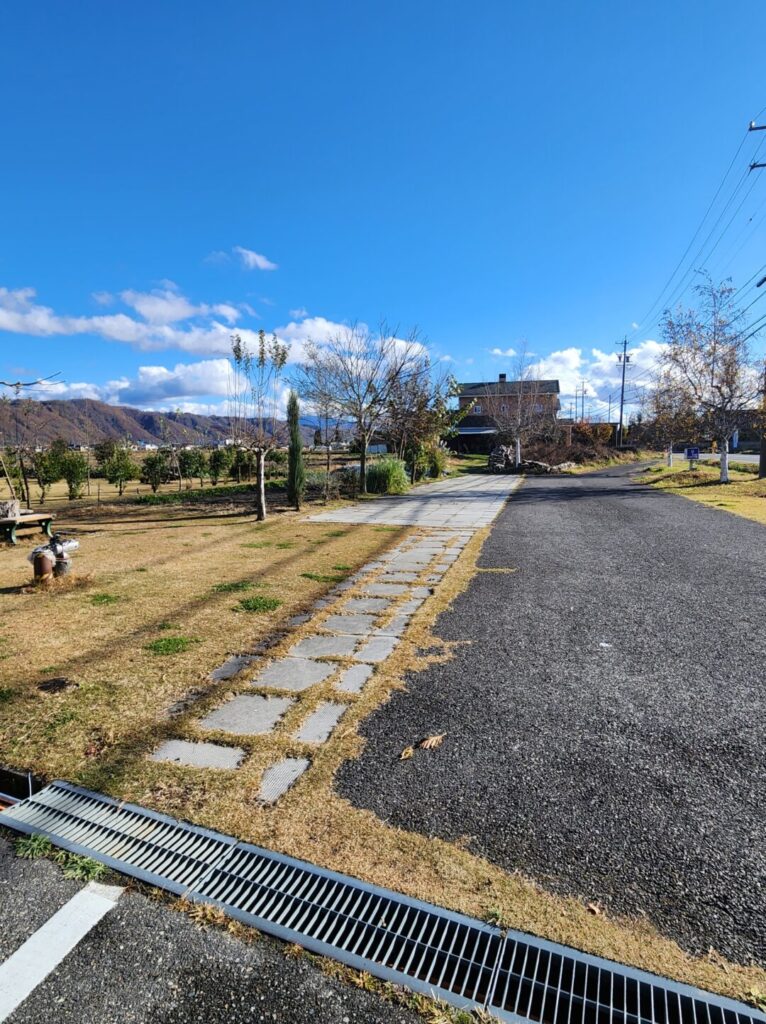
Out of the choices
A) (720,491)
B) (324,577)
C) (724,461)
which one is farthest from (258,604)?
(724,461)

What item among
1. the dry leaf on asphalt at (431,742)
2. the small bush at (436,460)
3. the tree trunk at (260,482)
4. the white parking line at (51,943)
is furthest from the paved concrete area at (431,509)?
the white parking line at (51,943)

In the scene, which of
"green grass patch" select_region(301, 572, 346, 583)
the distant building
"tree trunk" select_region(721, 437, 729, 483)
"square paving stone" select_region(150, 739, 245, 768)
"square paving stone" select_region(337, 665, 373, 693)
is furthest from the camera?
the distant building

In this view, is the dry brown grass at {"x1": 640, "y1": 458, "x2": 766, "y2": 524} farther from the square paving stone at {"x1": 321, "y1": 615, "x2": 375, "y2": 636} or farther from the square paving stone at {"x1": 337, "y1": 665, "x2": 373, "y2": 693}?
the square paving stone at {"x1": 337, "y1": 665, "x2": 373, "y2": 693}

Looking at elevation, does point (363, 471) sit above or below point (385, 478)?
above

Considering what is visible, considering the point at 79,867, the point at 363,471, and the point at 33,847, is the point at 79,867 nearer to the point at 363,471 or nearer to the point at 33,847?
the point at 33,847

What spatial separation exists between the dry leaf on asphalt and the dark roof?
86.7 feet

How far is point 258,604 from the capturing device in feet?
15.2

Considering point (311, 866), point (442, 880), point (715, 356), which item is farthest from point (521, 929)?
point (715, 356)

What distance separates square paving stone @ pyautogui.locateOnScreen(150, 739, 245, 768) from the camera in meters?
2.25

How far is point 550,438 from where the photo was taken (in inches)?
1379

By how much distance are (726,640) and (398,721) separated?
103 inches

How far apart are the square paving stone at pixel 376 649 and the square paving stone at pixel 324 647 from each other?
0.09 meters

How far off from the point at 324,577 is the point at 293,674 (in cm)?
259

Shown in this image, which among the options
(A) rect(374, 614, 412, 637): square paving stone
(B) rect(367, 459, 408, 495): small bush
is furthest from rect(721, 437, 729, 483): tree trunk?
(A) rect(374, 614, 412, 637): square paving stone
